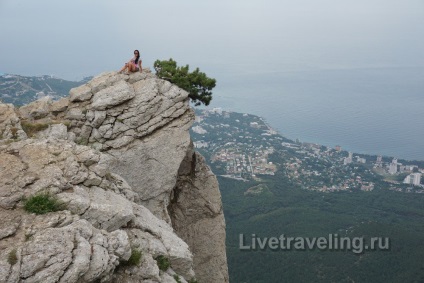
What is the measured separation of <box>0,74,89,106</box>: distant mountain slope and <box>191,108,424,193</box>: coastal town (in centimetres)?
4664

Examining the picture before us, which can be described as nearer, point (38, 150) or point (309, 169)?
point (38, 150)

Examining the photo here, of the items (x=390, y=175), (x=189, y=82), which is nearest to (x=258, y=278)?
(x=189, y=82)

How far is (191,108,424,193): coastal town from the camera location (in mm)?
110438

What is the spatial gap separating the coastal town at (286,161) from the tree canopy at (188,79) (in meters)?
82.5

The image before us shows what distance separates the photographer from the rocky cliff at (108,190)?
6867 millimetres

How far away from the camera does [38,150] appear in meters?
9.75

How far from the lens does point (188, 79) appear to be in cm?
1852

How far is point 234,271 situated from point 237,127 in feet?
351

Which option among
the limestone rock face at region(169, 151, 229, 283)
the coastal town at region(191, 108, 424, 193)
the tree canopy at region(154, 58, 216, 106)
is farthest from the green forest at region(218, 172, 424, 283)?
the tree canopy at region(154, 58, 216, 106)

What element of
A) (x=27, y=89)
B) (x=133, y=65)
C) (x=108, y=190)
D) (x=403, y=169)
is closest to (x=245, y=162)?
(x=27, y=89)

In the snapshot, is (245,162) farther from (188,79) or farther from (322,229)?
(188,79)

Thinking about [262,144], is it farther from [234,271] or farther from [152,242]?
[152,242]

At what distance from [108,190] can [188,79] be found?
9.66 m

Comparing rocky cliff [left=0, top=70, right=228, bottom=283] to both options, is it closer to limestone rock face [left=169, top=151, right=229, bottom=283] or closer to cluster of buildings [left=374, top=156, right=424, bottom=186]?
limestone rock face [left=169, top=151, right=229, bottom=283]
